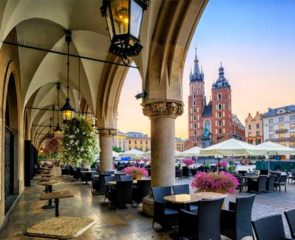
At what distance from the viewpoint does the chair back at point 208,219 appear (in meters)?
4.17

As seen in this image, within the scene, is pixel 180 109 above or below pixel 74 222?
above

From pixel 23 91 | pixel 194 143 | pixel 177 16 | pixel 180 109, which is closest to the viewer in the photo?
pixel 177 16

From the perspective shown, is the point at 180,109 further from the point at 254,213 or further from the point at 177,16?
the point at 254,213

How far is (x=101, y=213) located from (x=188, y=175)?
40.3ft

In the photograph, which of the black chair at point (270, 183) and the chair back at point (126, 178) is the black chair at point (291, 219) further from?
the black chair at point (270, 183)

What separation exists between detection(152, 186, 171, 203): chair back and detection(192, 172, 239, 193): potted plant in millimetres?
664

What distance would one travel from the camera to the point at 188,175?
18766 millimetres

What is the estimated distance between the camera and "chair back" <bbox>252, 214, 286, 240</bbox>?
2.60m

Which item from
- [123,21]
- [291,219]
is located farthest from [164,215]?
[123,21]

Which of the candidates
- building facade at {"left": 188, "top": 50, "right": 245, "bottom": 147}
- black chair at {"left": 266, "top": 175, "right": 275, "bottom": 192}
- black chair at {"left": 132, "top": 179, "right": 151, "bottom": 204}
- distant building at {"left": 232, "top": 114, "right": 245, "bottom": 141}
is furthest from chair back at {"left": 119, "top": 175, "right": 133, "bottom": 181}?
distant building at {"left": 232, "top": 114, "right": 245, "bottom": 141}

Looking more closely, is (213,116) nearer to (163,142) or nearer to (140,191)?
(140,191)

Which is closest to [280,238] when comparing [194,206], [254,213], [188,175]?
[194,206]

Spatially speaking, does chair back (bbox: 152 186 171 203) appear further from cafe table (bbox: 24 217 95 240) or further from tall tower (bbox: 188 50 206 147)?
tall tower (bbox: 188 50 206 147)

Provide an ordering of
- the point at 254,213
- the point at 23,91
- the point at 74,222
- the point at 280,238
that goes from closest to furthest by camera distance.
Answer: the point at 280,238, the point at 74,222, the point at 254,213, the point at 23,91
